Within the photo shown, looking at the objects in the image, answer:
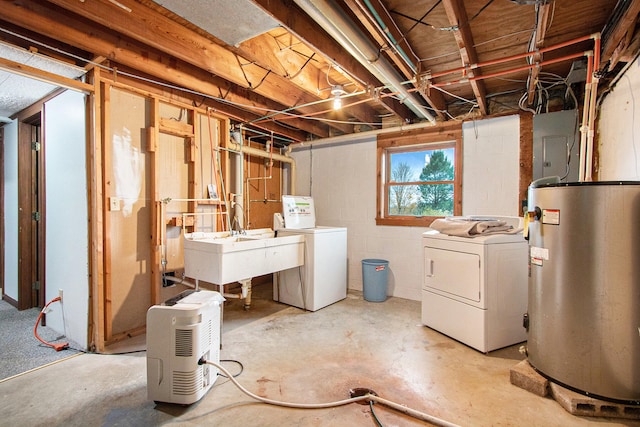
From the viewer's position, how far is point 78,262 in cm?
262

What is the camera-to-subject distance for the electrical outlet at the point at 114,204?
8.60ft

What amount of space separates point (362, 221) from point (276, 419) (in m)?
2.98

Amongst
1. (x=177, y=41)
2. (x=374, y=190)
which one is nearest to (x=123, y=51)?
(x=177, y=41)

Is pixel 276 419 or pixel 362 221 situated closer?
pixel 276 419

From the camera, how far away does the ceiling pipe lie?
1.60 m

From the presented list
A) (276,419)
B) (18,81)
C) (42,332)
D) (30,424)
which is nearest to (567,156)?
(276,419)

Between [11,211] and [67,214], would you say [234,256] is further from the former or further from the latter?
[11,211]

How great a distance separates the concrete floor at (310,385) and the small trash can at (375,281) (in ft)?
2.81

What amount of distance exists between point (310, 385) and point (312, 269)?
60.5 inches

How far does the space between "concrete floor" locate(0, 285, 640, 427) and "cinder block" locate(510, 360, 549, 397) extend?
0.14ft

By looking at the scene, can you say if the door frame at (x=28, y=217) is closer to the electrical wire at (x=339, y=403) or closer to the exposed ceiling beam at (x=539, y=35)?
the electrical wire at (x=339, y=403)

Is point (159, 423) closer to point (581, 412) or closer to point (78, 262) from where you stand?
point (78, 262)

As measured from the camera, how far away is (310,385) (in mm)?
2041

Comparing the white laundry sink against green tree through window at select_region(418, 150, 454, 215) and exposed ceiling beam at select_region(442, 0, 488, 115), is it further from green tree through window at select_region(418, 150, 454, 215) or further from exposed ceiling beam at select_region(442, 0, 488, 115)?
exposed ceiling beam at select_region(442, 0, 488, 115)
